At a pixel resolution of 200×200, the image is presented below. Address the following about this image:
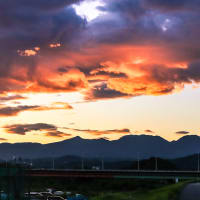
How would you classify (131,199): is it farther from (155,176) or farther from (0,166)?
(155,176)

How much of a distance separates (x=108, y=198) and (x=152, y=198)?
15030 mm

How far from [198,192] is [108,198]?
1187 inches

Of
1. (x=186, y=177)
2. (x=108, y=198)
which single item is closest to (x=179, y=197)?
(x=108, y=198)

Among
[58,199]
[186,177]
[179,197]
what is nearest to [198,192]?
[179,197]

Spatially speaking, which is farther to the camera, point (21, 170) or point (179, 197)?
point (179, 197)

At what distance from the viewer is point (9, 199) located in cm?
4044

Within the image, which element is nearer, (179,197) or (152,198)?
(179,197)

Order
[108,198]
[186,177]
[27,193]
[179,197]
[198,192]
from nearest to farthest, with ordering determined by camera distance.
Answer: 1. [27,193]
2. [198,192]
3. [179,197]
4. [108,198]
5. [186,177]

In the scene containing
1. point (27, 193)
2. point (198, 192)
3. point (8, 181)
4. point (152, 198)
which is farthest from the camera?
point (152, 198)

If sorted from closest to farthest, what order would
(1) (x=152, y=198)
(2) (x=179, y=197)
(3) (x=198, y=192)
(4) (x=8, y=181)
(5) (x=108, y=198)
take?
(4) (x=8, y=181) < (3) (x=198, y=192) < (2) (x=179, y=197) < (1) (x=152, y=198) < (5) (x=108, y=198)

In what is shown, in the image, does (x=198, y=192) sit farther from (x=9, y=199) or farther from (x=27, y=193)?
(x=9, y=199)

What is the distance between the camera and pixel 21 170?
138ft

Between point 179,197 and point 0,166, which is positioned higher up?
point 0,166

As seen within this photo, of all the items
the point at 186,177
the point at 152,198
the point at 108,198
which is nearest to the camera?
the point at 152,198
